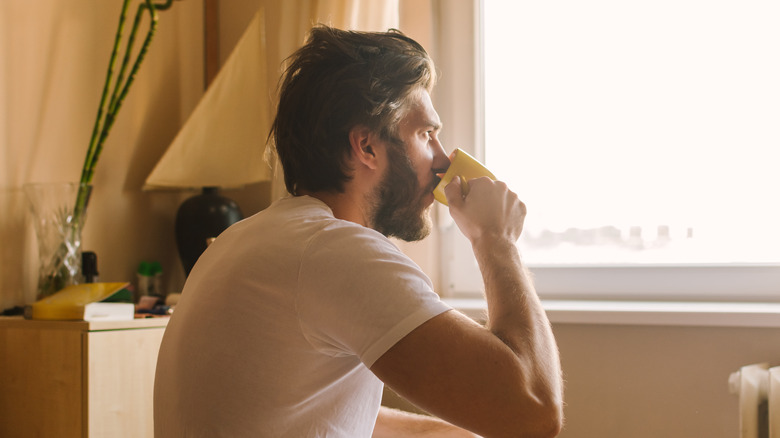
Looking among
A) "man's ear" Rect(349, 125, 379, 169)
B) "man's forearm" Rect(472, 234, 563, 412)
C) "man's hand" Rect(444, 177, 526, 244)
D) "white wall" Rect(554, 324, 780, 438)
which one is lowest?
"white wall" Rect(554, 324, 780, 438)

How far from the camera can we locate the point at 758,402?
4.49 ft

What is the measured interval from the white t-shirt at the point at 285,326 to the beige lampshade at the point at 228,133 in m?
1.18

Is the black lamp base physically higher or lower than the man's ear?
lower

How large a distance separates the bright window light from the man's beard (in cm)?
86

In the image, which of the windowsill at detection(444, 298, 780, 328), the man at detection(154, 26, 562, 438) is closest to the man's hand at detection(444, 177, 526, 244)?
the man at detection(154, 26, 562, 438)

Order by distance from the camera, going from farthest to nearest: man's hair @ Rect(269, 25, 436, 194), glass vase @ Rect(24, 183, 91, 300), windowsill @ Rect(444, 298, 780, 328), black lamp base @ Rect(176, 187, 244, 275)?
black lamp base @ Rect(176, 187, 244, 275) → glass vase @ Rect(24, 183, 91, 300) → windowsill @ Rect(444, 298, 780, 328) → man's hair @ Rect(269, 25, 436, 194)

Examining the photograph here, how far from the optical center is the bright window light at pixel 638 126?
1.73 m

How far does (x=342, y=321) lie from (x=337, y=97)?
16.3 inches

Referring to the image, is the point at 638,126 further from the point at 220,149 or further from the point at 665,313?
the point at 220,149

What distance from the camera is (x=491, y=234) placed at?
1.06 meters

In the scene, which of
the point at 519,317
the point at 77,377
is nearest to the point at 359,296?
the point at 519,317

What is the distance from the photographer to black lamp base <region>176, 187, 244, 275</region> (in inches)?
77.4

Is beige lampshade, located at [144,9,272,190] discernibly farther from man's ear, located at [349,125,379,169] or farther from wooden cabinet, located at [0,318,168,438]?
man's ear, located at [349,125,379,169]

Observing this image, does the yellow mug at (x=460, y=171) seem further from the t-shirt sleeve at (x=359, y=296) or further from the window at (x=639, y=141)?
the window at (x=639, y=141)
